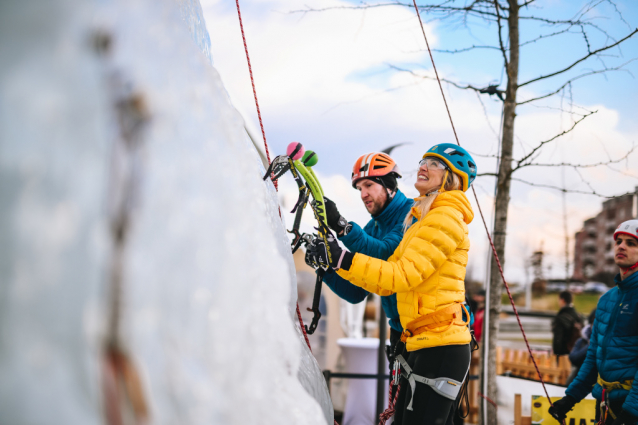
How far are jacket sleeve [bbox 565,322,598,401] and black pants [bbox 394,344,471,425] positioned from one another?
1602 mm

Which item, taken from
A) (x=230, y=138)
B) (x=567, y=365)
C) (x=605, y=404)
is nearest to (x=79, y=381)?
(x=230, y=138)

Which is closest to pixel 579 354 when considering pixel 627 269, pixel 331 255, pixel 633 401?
pixel 627 269

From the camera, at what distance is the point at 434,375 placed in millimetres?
1894

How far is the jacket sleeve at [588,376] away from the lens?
9.77ft

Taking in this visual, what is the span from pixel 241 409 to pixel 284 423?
149mm

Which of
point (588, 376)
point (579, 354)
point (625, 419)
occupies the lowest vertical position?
point (579, 354)

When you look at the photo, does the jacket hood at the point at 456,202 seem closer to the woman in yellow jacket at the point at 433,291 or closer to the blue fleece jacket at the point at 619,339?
the woman in yellow jacket at the point at 433,291

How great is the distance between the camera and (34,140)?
2.23ft

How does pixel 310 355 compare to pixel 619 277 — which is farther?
pixel 619 277

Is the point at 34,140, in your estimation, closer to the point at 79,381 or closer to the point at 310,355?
the point at 79,381

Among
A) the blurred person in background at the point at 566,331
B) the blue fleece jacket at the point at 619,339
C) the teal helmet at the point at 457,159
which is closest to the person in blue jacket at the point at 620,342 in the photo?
the blue fleece jacket at the point at 619,339

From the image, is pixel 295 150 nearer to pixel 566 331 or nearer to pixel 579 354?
pixel 579 354

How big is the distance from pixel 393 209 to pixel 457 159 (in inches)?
20.3

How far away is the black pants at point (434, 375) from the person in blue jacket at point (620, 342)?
4.27ft
